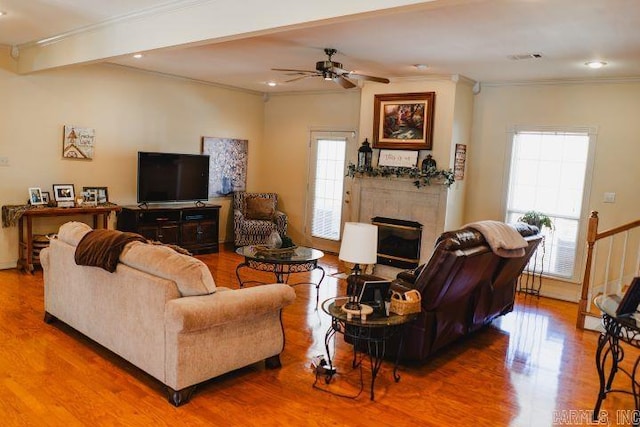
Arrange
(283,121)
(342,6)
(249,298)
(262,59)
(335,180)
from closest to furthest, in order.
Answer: (342,6), (249,298), (262,59), (335,180), (283,121)

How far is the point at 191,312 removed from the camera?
295 centimetres

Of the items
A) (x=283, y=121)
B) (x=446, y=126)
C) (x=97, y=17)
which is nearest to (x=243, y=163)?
(x=283, y=121)

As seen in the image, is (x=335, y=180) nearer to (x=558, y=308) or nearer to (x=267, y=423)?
(x=558, y=308)

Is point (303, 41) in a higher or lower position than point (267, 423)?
higher

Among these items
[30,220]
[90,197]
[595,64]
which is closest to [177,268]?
[30,220]

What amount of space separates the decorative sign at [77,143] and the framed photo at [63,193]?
386 mm

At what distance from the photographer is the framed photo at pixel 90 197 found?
643 centimetres

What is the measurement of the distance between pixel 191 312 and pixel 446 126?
4390mm

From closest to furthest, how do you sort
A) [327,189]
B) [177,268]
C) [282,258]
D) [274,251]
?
[177,268]
[282,258]
[274,251]
[327,189]

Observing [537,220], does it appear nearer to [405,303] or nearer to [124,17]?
[405,303]

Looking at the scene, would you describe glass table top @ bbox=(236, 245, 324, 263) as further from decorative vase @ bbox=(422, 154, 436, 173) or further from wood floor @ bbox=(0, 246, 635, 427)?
decorative vase @ bbox=(422, 154, 436, 173)

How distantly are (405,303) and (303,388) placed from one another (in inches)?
35.3

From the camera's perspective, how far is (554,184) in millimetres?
6309

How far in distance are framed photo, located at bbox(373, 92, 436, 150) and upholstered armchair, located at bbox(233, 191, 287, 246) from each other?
2.10 meters
